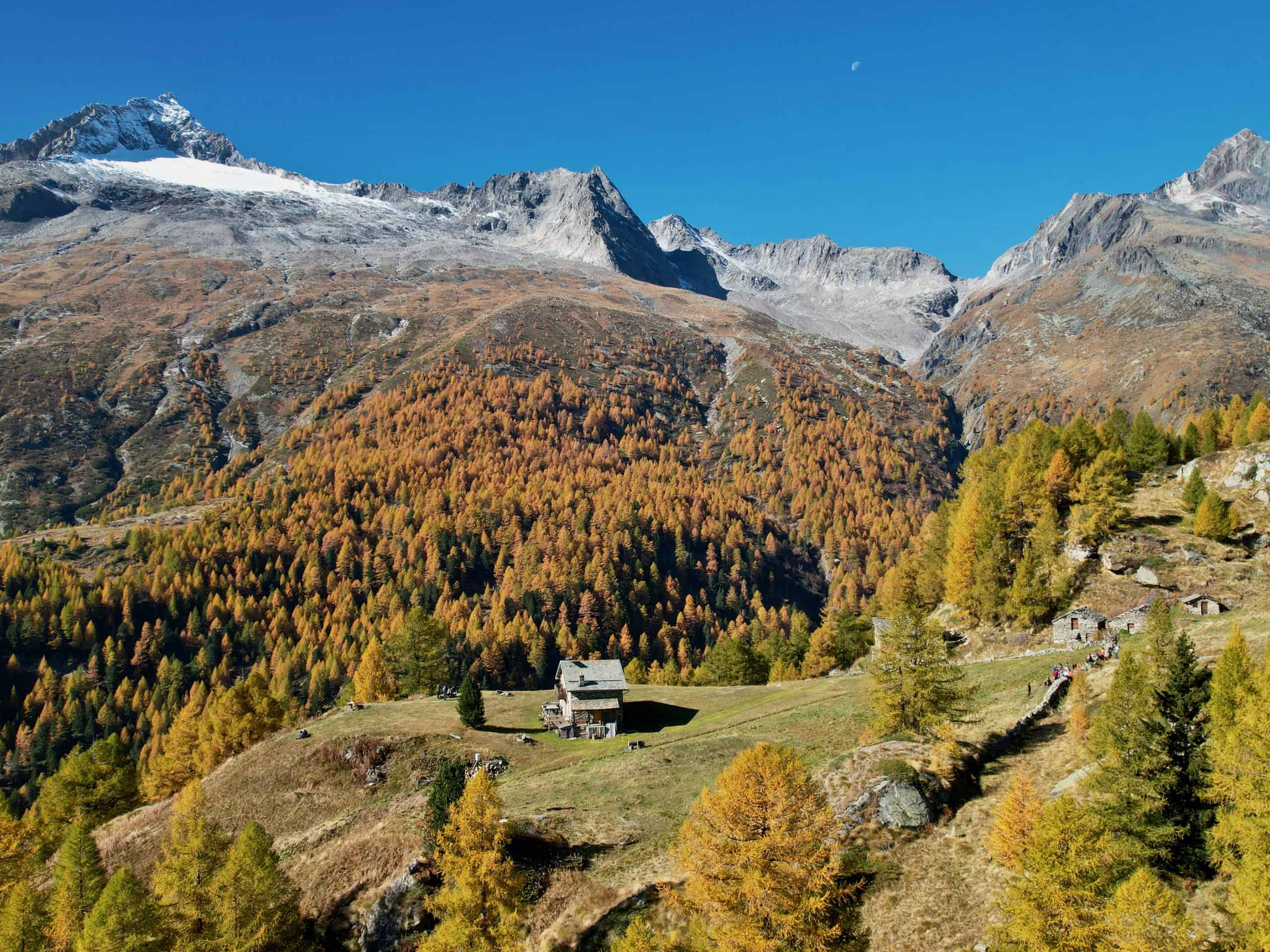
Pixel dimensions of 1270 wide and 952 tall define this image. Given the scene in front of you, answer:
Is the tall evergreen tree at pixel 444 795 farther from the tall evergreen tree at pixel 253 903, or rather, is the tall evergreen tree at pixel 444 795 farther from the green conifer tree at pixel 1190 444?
the green conifer tree at pixel 1190 444

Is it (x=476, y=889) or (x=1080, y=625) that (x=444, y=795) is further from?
(x=1080, y=625)

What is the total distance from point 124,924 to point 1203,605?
2952 inches

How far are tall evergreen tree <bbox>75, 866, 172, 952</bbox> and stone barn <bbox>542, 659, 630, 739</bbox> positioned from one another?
3408 centimetres

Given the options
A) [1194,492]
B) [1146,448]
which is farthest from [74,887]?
[1146,448]

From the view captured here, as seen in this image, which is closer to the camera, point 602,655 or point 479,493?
point 602,655

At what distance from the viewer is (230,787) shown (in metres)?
56.8

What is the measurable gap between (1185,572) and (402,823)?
66.2 meters

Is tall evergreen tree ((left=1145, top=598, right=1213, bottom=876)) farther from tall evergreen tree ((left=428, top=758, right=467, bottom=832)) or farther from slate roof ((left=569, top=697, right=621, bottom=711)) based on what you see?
slate roof ((left=569, top=697, right=621, bottom=711))

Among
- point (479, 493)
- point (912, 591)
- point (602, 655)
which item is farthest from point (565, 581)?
point (912, 591)

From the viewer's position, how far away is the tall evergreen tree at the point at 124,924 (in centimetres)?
3581

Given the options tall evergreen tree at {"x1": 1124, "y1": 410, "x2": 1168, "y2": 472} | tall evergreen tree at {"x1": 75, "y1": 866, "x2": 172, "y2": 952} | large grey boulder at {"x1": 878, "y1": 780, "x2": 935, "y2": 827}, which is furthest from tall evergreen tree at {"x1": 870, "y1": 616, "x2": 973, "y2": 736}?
tall evergreen tree at {"x1": 1124, "y1": 410, "x2": 1168, "y2": 472}

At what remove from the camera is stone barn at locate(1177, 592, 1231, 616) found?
57000 millimetres

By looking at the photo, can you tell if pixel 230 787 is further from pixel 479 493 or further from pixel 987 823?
pixel 479 493

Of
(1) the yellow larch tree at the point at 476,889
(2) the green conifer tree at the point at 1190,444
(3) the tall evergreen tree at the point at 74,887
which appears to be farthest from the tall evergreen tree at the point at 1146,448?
(3) the tall evergreen tree at the point at 74,887
